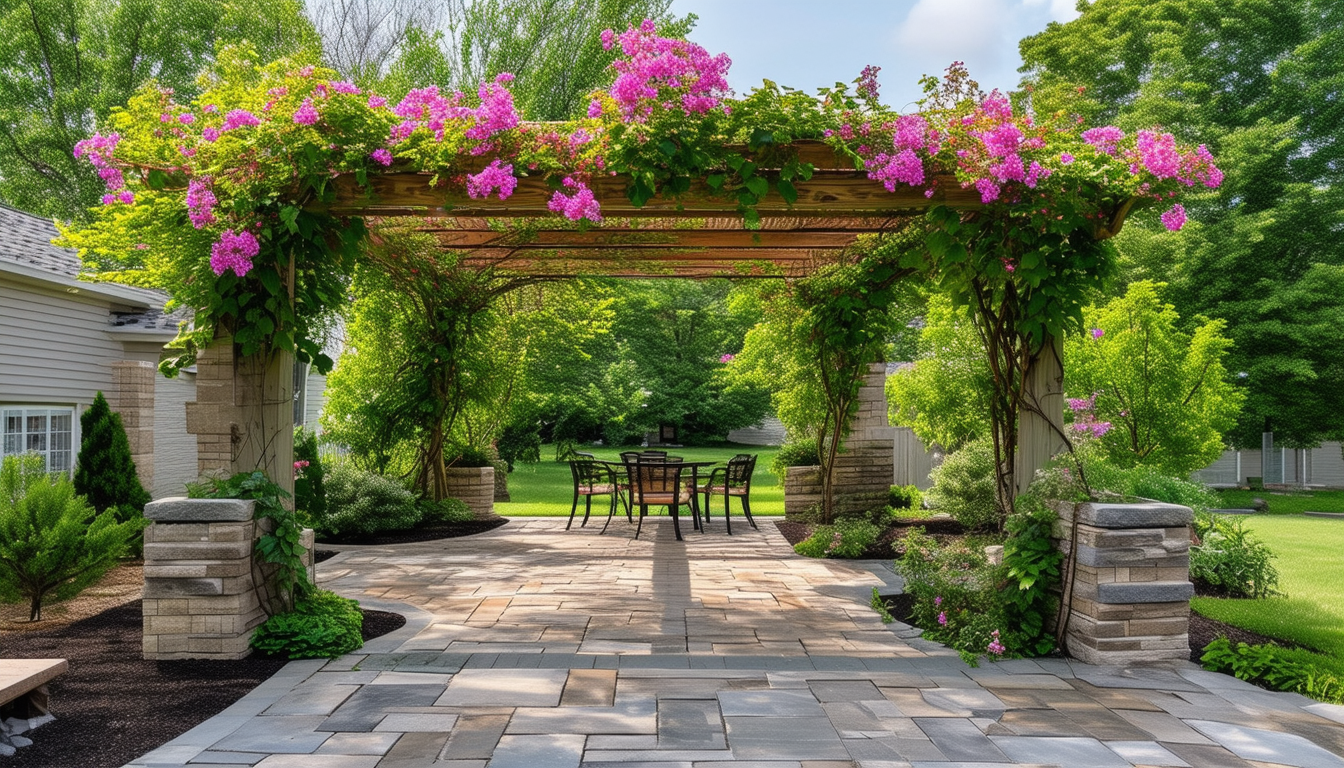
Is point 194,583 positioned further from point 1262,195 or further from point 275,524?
point 1262,195

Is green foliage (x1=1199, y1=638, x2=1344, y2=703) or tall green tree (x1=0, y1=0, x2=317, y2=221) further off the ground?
tall green tree (x1=0, y1=0, x2=317, y2=221)

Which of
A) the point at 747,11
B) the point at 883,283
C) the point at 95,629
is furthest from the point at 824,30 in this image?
the point at 95,629

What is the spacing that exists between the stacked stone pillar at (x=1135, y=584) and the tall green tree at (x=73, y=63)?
687 inches

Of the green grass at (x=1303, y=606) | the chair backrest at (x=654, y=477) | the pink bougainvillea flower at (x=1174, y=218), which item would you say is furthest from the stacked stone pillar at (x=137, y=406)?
the green grass at (x=1303, y=606)

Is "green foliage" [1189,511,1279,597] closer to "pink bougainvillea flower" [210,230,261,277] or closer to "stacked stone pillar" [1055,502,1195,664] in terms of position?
"stacked stone pillar" [1055,502,1195,664]

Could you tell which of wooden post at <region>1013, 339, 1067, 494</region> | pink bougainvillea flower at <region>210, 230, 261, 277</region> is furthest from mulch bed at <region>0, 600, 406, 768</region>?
wooden post at <region>1013, 339, 1067, 494</region>

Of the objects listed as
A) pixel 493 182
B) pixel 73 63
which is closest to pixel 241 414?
pixel 493 182

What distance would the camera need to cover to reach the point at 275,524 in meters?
4.38

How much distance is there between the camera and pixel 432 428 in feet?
30.1

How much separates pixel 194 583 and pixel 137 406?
20.7 feet

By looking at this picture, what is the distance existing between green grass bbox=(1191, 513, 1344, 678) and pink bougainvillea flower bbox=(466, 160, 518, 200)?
435cm

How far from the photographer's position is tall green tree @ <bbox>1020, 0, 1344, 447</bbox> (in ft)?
60.5

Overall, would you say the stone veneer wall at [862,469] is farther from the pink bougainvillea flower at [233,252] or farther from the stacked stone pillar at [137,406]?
the stacked stone pillar at [137,406]

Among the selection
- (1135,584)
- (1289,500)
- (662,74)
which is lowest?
(1289,500)
